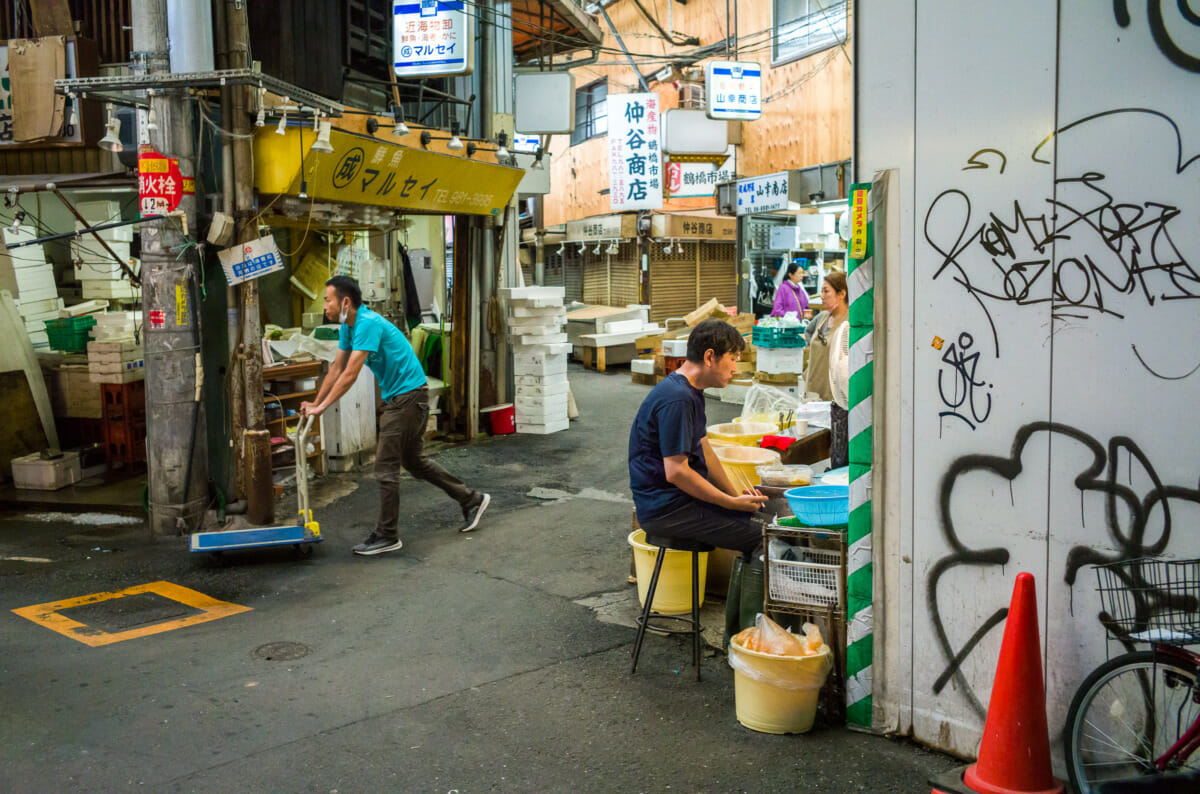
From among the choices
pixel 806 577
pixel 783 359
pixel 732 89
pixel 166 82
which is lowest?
pixel 806 577

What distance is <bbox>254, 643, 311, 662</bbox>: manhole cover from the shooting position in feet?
19.4

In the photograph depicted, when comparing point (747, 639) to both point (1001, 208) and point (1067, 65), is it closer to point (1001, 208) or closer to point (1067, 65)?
point (1001, 208)

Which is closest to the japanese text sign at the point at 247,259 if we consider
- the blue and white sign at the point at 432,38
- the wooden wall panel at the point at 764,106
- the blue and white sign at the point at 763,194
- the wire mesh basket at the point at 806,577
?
the blue and white sign at the point at 432,38

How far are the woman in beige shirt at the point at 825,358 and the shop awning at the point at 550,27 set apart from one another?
722 centimetres

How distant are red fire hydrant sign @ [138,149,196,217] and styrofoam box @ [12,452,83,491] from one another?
12.3 feet

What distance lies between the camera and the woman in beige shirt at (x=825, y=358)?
278 inches

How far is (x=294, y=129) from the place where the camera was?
8828 millimetres

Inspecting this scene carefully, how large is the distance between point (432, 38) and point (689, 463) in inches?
→ 287

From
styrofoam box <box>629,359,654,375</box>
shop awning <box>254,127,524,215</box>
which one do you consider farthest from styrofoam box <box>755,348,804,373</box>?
shop awning <box>254,127,524,215</box>

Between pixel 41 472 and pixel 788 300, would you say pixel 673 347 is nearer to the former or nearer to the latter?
pixel 788 300

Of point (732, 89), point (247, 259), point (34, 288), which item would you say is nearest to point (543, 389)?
point (247, 259)

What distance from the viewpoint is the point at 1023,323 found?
4.13 m

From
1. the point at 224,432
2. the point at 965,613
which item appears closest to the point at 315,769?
the point at 965,613

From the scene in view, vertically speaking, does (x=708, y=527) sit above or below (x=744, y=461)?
below
